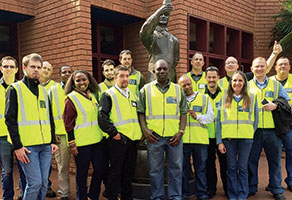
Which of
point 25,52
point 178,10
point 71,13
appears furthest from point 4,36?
point 178,10

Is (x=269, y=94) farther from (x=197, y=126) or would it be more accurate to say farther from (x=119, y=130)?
(x=119, y=130)

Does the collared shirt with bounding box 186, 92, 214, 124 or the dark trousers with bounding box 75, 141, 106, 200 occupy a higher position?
the collared shirt with bounding box 186, 92, 214, 124

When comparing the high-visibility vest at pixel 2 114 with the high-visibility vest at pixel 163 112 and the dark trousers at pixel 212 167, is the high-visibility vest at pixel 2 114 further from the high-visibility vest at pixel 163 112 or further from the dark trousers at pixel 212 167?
the dark trousers at pixel 212 167

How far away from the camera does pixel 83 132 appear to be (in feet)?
11.5

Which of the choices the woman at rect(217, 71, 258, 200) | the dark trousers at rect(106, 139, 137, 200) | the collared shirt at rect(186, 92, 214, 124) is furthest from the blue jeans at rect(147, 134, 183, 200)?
the woman at rect(217, 71, 258, 200)

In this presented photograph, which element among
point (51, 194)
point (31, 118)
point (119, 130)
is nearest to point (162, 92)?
point (119, 130)

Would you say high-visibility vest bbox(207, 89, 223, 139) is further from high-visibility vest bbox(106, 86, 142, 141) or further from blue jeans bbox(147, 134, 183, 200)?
high-visibility vest bbox(106, 86, 142, 141)

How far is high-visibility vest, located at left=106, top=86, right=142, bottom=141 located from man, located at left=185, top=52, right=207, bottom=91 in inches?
58.6

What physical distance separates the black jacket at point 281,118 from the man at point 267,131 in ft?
0.20

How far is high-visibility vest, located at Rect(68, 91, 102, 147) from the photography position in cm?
351

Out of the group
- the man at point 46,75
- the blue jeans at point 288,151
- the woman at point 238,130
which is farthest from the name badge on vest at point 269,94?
the man at point 46,75

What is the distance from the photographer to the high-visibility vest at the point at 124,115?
3.53 metres

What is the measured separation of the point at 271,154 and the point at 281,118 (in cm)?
57

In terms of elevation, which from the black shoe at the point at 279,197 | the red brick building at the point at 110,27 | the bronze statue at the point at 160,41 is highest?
the red brick building at the point at 110,27
